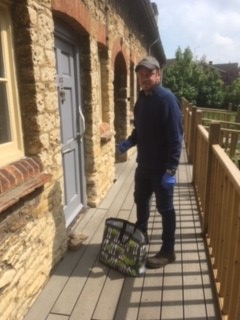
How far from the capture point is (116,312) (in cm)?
241

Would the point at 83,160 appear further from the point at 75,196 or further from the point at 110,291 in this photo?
the point at 110,291

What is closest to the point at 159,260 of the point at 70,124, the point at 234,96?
the point at 70,124

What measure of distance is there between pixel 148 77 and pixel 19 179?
136 cm

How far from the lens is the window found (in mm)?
2252

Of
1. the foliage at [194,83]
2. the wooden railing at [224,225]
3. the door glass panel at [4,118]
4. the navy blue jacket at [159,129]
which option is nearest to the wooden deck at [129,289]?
the wooden railing at [224,225]

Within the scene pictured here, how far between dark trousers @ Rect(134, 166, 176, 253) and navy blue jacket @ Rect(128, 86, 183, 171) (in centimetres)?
12

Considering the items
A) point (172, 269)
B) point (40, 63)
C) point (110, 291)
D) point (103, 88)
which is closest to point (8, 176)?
point (40, 63)

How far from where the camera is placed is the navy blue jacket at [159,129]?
8.54 ft

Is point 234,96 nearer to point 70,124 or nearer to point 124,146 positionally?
point 70,124

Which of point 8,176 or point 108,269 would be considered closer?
point 8,176

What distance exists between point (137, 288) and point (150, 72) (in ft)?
6.11

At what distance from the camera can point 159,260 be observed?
9.80 feet

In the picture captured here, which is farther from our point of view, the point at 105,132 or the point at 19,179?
the point at 105,132

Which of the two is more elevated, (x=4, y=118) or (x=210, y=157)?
A: (x=4, y=118)
